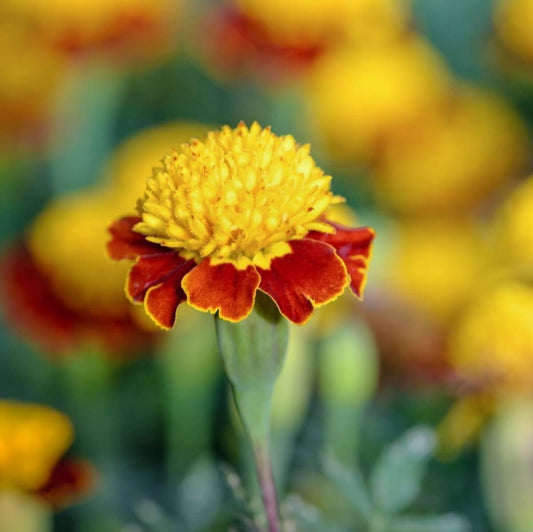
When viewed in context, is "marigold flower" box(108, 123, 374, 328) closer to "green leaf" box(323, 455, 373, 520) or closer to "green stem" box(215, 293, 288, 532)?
"green stem" box(215, 293, 288, 532)

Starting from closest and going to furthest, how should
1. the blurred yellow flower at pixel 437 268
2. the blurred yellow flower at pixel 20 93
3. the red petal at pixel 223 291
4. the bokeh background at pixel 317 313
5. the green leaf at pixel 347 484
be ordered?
the red petal at pixel 223 291 < the green leaf at pixel 347 484 < the bokeh background at pixel 317 313 < the blurred yellow flower at pixel 437 268 < the blurred yellow flower at pixel 20 93

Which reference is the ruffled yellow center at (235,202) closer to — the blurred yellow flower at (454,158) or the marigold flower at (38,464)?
the marigold flower at (38,464)

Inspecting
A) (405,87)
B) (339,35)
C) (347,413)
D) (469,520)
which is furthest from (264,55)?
(469,520)

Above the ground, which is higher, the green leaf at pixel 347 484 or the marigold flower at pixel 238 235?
the marigold flower at pixel 238 235

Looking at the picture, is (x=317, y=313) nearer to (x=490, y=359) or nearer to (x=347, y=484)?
(x=490, y=359)

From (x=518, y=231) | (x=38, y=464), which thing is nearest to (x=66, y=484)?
(x=38, y=464)

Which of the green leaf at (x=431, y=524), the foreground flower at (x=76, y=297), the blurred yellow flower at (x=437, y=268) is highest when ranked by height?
the blurred yellow flower at (x=437, y=268)

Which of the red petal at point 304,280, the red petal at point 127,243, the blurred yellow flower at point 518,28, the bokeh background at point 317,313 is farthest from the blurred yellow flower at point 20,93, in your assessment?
the red petal at point 304,280
